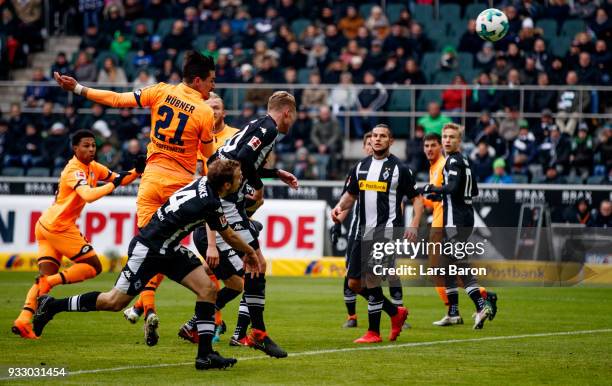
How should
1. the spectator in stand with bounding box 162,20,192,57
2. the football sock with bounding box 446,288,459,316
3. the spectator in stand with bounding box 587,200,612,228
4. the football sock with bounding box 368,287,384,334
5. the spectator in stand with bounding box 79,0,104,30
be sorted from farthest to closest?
the spectator in stand with bounding box 79,0,104,30 → the spectator in stand with bounding box 162,20,192,57 → the spectator in stand with bounding box 587,200,612,228 → the football sock with bounding box 446,288,459,316 → the football sock with bounding box 368,287,384,334

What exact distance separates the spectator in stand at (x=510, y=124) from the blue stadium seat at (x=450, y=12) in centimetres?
482

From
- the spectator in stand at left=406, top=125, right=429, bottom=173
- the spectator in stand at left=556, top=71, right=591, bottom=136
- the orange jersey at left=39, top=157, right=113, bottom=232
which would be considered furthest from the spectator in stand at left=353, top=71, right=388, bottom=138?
the orange jersey at left=39, top=157, right=113, bottom=232

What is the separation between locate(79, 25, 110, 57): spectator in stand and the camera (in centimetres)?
3058

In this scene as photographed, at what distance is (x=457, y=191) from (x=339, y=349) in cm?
360

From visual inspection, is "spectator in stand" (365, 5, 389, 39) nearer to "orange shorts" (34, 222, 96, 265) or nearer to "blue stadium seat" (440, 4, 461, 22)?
"blue stadium seat" (440, 4, 461, 22)

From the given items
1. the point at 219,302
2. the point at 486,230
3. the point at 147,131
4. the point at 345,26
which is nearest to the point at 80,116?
the point at 147,131

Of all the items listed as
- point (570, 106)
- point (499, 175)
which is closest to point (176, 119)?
point (499, 175)

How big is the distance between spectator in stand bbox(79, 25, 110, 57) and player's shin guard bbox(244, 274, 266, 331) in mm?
20517

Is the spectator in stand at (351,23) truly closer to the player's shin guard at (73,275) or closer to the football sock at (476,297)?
the football sock at (476,297)

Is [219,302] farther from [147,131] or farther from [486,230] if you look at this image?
[147,131]

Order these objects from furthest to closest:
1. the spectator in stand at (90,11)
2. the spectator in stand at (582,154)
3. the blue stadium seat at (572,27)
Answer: the spectator in stand at (90,11) → the blue stadium seat at (572,27) → the spectator in stand at (582,154)

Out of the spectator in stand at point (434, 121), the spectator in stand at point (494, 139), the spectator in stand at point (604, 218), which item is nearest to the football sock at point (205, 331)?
the spectator in stand at point (604, 218)

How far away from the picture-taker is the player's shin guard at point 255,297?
10875 millimetres

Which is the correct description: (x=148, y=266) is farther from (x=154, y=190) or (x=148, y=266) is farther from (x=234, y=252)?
(x=154, y=190)
